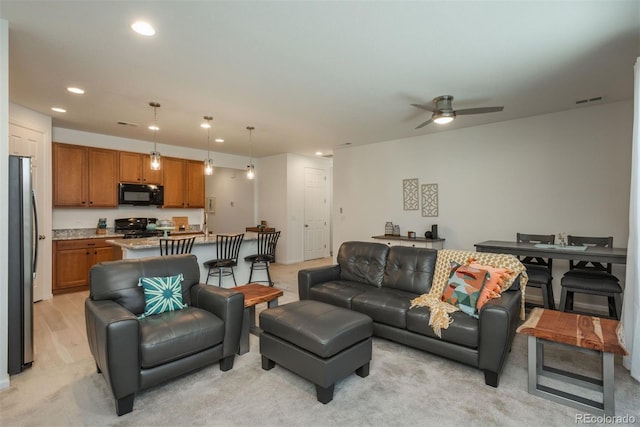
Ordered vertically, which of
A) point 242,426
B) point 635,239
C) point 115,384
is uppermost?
point 635,239

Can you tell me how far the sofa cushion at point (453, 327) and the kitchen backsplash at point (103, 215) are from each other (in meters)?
5.63

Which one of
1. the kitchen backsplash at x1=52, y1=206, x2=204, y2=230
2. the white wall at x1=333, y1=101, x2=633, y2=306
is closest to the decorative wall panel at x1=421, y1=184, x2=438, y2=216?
the white wall at x1=333, y1=101, x2=633, y2=306

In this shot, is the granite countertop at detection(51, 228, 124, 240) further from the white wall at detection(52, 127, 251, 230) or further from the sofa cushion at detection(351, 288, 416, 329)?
the sofa cushion at detection(351, 288, 416, 329)

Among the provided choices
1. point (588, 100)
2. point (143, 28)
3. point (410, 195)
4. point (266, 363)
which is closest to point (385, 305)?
point (266, 363)

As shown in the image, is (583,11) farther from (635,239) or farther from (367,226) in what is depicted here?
(367,226)

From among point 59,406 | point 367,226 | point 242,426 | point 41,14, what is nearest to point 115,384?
point 59,406

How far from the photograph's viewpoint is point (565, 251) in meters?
3.48

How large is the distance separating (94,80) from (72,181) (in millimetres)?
2803

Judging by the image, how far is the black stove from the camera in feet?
18.9

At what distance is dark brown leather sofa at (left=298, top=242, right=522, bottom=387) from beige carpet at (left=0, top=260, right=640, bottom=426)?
0.22 metres

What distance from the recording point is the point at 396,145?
6121 mm

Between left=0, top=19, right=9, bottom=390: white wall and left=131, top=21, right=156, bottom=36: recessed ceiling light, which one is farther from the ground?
left=131, top=21, right=156, bottom=36: recessed ceiling light

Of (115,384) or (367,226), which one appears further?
(367,226)

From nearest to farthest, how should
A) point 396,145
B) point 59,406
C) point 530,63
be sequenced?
point 59,406 → point 530,63 → point 396,145
